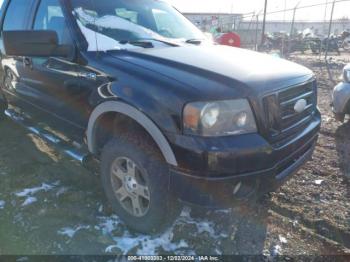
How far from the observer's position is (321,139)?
203 inches

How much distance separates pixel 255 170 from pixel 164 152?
2.16 ft

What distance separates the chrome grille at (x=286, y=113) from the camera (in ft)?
8.25

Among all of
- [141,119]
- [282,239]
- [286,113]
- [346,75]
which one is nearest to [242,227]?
[282,239]

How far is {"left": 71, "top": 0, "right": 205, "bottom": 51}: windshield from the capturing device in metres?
3.14

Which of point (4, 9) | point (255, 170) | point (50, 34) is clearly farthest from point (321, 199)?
point (4, 9)

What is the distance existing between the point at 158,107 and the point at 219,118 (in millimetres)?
437

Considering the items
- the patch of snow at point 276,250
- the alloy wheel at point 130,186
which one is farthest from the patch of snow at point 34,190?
A: the patch of snow at point 276,250

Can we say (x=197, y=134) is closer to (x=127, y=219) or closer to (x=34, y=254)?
(x=127, y=219)

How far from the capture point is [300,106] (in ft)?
9.34

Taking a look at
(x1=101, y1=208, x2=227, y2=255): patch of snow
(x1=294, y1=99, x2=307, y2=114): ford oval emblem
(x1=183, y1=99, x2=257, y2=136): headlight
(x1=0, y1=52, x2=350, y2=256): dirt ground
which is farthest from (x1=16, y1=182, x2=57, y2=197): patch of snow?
(x1=294, y1=99, x2=307, y2=114): ford oval emblem

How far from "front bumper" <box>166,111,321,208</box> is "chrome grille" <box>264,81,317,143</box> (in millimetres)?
143

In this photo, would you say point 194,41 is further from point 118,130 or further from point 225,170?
point 225,170

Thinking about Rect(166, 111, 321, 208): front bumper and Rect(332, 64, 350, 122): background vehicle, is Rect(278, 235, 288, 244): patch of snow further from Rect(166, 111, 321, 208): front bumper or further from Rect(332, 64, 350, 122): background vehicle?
Rect(332, 64, 350, 122): background vehicle

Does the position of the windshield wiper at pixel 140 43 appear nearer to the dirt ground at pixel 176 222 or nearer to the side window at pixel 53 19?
the side window at pixel 53 19
